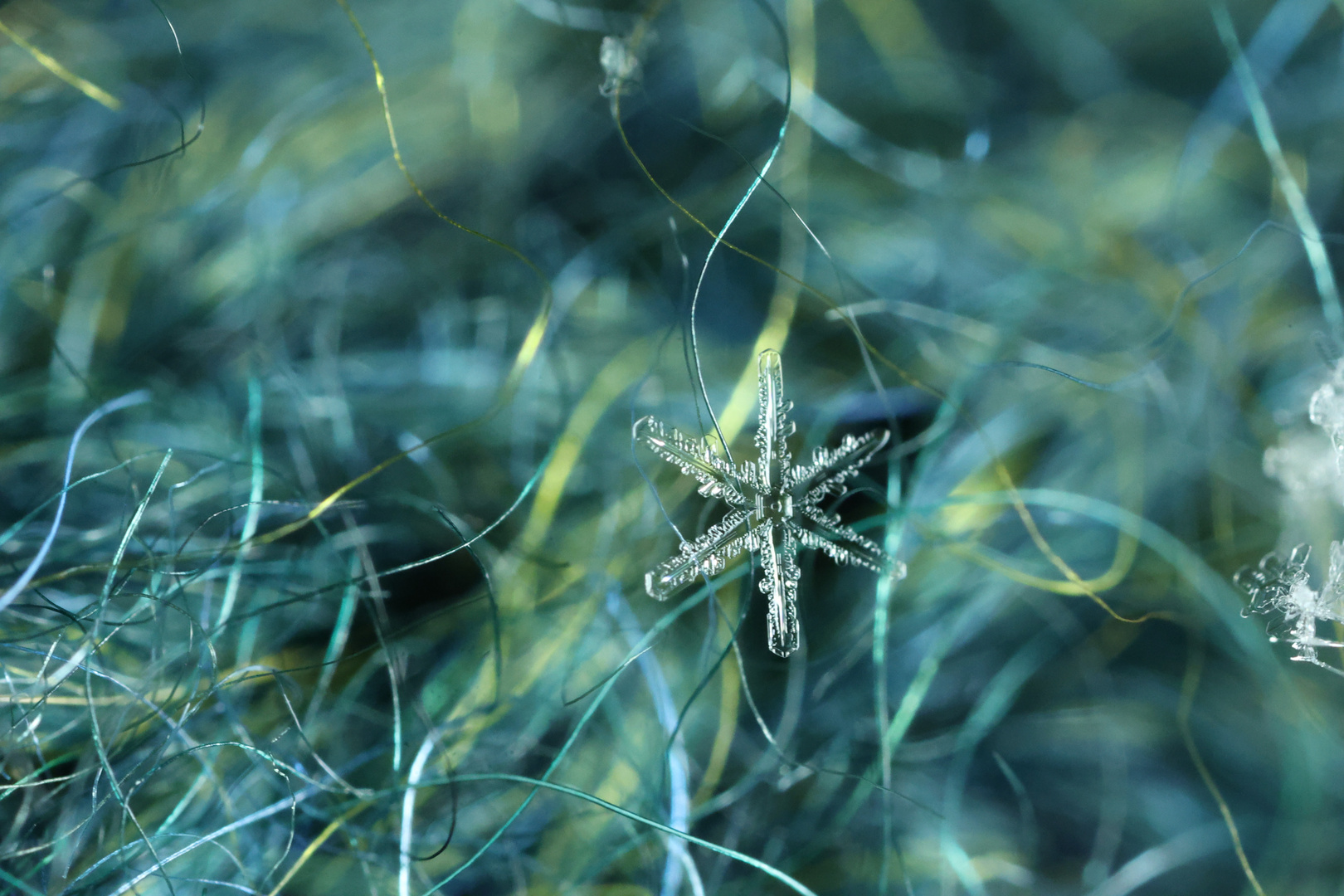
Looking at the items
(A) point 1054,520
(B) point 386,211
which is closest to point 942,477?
(A) point 1054,520

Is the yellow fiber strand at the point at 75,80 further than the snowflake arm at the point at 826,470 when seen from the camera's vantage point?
Yes

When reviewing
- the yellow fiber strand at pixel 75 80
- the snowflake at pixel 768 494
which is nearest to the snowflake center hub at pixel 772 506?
the snowflake at pixel 768 494

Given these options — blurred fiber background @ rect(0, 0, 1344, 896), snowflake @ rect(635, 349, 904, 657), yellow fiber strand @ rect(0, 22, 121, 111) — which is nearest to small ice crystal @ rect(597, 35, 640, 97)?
blurred fiber background @ rect(0, 0, 1344, 896)

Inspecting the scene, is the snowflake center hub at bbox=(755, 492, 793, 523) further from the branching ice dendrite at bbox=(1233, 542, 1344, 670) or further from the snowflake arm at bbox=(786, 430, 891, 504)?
the branching ice dendrite at bbox=(1233, 542, 1344, 670)

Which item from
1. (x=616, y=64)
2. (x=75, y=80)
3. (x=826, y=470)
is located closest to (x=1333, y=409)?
(x=826, y=470)

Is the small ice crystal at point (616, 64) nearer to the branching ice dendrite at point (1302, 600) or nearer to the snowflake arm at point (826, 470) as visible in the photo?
the snowflake arm at point (826, 470)

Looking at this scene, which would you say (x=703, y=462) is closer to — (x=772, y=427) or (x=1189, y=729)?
(x=772, y=427)
